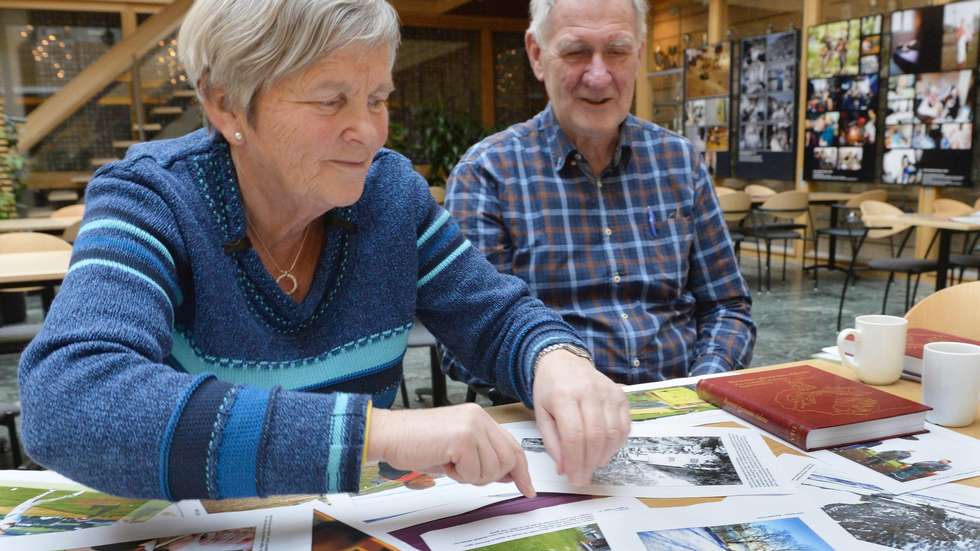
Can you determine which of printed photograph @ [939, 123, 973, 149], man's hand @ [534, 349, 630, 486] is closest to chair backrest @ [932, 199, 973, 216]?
printed photograph @ [939, 123, 973, 149]

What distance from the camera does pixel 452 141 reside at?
31.3 ft

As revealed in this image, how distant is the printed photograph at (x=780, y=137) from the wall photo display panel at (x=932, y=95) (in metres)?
1.18

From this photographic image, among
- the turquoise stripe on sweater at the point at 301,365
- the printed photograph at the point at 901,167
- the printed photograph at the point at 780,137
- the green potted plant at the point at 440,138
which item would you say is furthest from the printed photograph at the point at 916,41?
the turquoise stripe on sweater at the point at 301,365

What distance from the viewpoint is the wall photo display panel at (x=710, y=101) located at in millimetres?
8602

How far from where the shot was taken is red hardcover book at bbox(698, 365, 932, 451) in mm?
1007

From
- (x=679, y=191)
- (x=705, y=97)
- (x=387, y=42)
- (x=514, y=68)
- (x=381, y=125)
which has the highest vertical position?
(x=514, y=68)

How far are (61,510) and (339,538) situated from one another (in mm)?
337

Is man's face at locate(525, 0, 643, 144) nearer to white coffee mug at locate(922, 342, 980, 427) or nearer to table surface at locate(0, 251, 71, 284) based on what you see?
white coffee mug at locate(922, 342, 980, 427)

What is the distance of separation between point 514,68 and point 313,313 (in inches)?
423

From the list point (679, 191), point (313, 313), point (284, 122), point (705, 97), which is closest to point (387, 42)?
point (284, 122)

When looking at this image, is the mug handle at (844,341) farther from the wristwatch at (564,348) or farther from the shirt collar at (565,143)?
the shirt collar at (565,143)

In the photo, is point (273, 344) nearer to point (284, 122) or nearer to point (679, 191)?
point (284, 122)

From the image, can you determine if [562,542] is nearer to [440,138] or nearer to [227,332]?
[227,332]

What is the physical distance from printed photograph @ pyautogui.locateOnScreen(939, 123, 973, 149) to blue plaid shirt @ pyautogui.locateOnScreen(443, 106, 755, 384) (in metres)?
5.32
